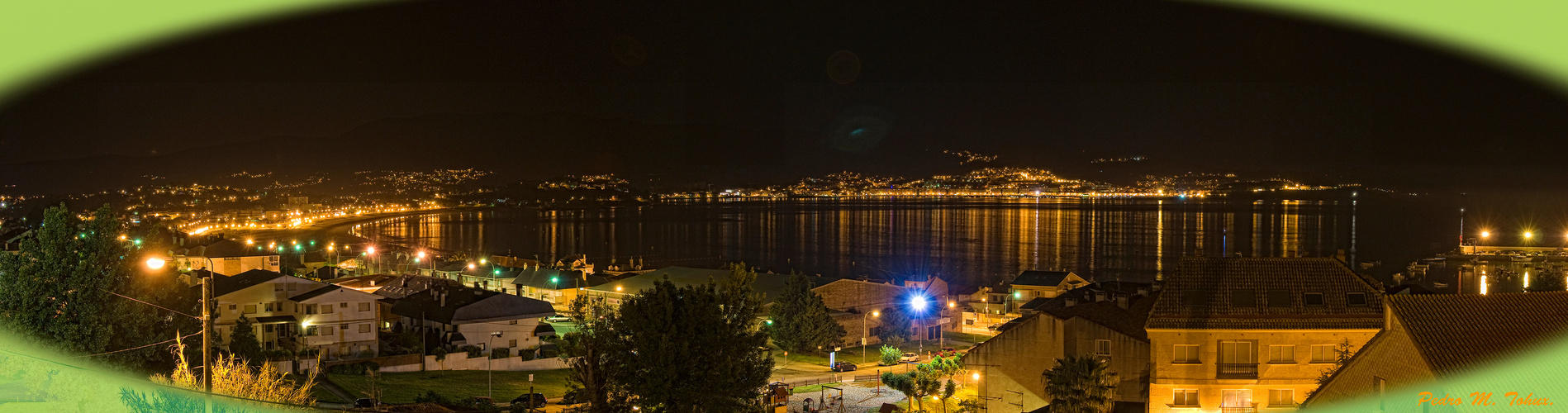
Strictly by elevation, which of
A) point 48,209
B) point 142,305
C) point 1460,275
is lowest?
point 1460,275

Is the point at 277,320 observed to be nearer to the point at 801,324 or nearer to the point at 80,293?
the point at 80,293

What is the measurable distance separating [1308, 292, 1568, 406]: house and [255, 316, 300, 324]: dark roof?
16.9 meters

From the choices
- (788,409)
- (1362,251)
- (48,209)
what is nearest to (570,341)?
(788,409)

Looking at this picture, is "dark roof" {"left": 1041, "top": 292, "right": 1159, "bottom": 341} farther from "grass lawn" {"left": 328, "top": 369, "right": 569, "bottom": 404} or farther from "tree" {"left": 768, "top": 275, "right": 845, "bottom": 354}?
"tree" {"left": 768, "top": 275, "right": 845, "bottom": 354}

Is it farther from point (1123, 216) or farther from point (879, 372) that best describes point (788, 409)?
point (1123, 216)

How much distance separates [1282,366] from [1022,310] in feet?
43.4

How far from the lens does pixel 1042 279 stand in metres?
29.9

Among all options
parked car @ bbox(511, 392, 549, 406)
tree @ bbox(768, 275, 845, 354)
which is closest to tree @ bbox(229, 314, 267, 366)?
parked car @ bbox(511, 392, 549, 406)

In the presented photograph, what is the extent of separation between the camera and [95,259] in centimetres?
988

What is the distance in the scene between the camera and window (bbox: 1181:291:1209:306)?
32.7ft

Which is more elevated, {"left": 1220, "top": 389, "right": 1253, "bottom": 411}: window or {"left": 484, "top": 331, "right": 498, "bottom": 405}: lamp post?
{"left": 1220, "top": 389, "right": 1253, "bottom": 411}: window

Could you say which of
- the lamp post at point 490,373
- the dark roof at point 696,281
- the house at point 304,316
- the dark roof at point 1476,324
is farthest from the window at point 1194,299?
the dark roof at point 696,281

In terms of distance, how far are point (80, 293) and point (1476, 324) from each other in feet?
36.5

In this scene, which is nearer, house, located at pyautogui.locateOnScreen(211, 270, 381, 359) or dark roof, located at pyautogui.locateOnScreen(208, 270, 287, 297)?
house, located at pyautogui.locateOnScreen(211, 270, 381, 359)
